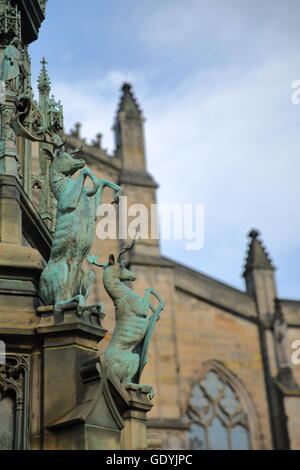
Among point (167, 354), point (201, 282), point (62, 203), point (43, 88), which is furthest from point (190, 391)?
point (62, 203)

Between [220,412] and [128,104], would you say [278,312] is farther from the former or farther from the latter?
[128,104]

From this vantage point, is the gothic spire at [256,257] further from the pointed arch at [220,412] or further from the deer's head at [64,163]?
the deer's head at [64,163]

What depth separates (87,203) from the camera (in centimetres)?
582

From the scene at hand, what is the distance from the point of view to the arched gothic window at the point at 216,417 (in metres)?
19.1

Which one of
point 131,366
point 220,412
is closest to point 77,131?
point 220,412

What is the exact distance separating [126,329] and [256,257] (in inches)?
616

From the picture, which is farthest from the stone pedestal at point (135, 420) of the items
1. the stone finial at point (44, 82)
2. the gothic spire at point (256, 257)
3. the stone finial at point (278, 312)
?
the gothic spire at point (256, 257)

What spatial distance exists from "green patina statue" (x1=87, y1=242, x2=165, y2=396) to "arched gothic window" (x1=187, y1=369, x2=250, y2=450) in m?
13.3

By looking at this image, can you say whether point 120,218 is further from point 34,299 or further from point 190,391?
point 34,299

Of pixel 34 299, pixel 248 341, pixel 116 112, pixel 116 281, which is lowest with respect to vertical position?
pixel 34 299

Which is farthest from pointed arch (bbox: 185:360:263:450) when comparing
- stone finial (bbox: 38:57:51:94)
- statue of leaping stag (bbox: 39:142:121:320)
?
statue of leaping stag (bbox: 39:142:121:320)

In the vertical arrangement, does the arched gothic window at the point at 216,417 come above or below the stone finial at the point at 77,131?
below

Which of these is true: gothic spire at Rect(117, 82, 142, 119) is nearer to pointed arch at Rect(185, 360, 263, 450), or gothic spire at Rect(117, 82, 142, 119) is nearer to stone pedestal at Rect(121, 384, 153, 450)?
pointed arch at Rect(185, 360, 263, 450)

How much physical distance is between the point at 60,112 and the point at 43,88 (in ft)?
1.30
